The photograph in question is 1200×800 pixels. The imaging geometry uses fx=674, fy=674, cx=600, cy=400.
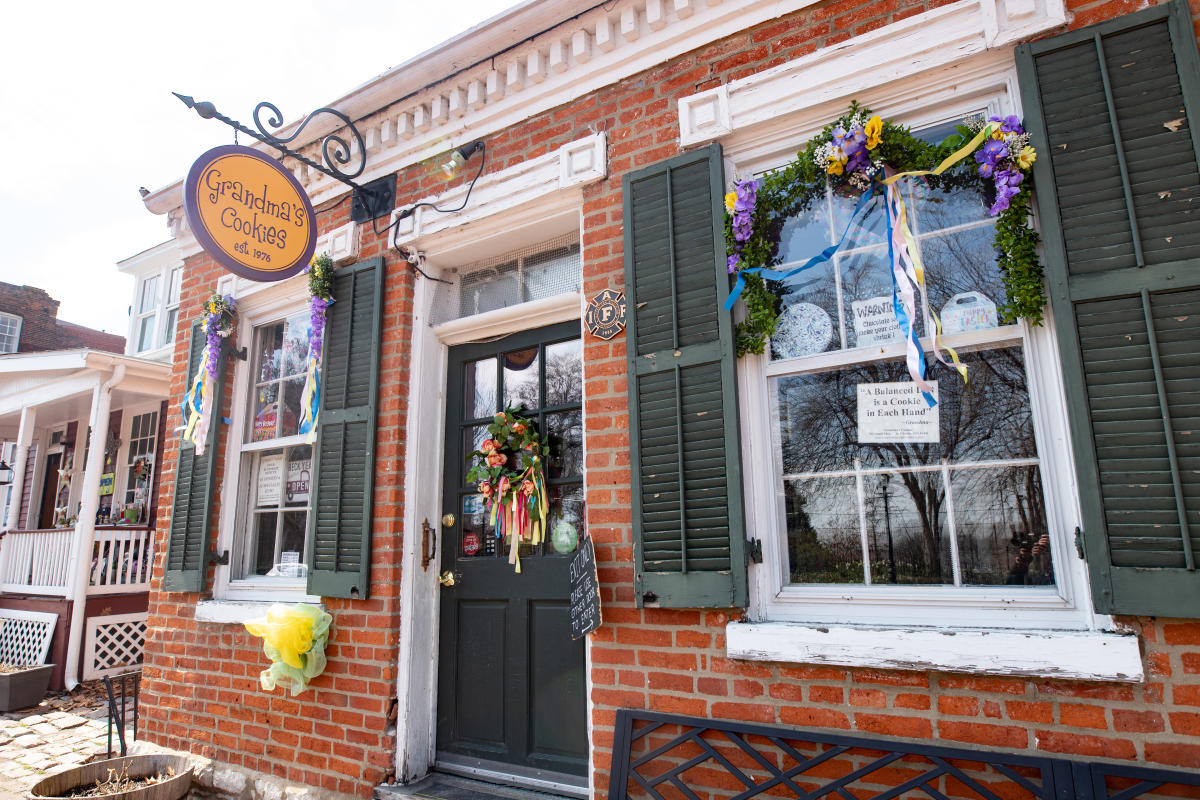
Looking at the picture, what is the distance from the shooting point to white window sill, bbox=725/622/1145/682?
209 cm

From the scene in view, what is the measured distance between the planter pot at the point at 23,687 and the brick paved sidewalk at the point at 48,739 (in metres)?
0.10

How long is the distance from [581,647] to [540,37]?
3152 mm

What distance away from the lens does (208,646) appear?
14.3ft

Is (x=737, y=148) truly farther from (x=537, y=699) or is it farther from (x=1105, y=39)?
(x=537, y=699)

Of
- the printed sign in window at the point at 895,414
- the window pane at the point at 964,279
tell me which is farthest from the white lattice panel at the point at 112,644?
the window pane at the point at 964,279

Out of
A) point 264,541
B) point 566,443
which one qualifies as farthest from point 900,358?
point 264,541

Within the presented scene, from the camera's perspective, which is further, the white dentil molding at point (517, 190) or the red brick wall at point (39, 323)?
the red brick wall at point (39, 323)

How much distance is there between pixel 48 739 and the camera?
5.44m

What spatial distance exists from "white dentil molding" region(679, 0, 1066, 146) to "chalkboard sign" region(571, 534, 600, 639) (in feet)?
6.42

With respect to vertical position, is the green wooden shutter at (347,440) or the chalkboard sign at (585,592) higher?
the green wooden shutter at (347,440)

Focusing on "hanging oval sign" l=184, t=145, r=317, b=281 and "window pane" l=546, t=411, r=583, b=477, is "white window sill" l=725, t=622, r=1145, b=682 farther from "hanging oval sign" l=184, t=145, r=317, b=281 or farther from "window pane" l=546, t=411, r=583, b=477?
Answer: "hanging oval sign" l=184, t=145, r=317, b=281

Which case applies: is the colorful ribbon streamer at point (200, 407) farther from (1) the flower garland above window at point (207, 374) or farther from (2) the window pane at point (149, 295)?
(2) the window pane at point (149, 295)

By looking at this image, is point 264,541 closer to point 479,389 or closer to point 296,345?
point 296,345

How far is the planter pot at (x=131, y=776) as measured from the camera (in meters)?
3.46
